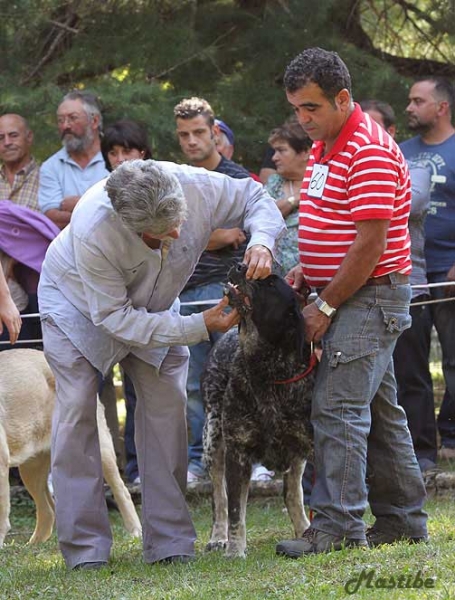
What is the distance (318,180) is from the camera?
5281mm

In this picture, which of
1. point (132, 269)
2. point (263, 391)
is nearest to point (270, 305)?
point (263, 391)

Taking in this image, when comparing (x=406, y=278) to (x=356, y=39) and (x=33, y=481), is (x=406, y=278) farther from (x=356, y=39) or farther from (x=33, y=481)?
(x=356, y=39)

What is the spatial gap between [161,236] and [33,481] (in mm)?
3027

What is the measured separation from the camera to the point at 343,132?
522 centimetres

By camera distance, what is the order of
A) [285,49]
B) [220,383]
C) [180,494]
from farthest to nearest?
[285,49], [220,383], [180,494]

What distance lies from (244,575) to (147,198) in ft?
5.82

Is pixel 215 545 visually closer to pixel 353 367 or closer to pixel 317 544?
pixel 317 544

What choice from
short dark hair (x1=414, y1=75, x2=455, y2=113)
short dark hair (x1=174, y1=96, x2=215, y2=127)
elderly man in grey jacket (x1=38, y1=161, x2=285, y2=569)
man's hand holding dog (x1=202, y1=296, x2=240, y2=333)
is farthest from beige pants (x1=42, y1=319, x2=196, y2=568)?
short dark hair (x1=414, y1=75, x2=455, y2=113)

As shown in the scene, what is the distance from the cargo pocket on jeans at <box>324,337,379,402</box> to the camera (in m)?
5.20

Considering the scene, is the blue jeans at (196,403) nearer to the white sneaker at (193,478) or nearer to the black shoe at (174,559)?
the white sneaker at (193,478)

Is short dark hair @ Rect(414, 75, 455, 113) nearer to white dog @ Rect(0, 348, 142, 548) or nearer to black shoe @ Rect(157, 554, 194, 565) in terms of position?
white dog @ Rect(0, 348, 142, 548)

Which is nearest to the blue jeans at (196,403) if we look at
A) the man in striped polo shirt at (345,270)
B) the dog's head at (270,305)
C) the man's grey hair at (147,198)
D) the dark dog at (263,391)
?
the dark dog at (263,391)

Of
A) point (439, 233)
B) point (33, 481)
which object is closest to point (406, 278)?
point (439, 233)

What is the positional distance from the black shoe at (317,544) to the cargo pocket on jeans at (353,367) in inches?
25.8
